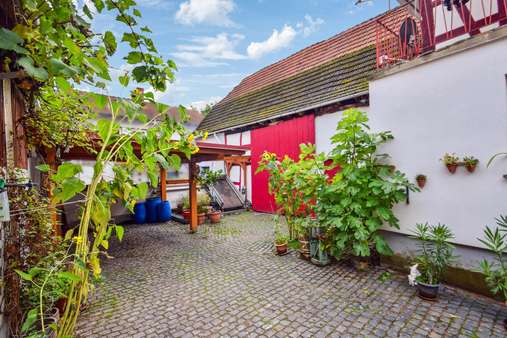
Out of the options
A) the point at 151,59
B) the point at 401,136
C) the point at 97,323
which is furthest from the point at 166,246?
the point at 401,136

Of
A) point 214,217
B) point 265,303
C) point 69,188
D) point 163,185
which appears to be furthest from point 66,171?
point 163,185

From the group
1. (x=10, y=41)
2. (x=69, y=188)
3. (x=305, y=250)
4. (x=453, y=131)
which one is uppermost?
(x=10, y=41)

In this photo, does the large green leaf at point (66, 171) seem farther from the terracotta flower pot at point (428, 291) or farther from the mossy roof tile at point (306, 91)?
the mossy roof tile at point (306, 91)

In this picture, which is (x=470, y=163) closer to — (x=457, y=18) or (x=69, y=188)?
(x=457, y=18)

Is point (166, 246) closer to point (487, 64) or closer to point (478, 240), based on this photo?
point (478, 240)

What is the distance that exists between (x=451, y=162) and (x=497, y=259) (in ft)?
3.84

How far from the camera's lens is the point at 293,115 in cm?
741

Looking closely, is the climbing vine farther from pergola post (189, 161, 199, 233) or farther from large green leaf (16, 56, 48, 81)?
pergola post (189, 161, 199, 233)

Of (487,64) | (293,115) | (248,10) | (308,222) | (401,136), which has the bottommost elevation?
(308,222)

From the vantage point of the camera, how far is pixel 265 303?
110 inches

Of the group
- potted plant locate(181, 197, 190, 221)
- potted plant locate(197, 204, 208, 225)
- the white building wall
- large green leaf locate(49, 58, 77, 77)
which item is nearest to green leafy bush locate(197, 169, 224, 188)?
potted plant locate(181, 197, 190, 221)

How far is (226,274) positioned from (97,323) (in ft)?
5.37

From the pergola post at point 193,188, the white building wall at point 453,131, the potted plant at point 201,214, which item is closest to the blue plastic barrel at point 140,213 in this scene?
the potted plant at point 201,214

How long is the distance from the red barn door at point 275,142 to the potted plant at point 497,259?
14.7 ft
